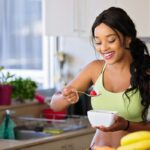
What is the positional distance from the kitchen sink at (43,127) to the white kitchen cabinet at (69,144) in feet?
0.37

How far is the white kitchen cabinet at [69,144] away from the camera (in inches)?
123

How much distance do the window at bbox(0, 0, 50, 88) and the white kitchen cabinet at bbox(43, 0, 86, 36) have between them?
0.54m

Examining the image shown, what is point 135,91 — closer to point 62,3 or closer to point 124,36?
point 124,36

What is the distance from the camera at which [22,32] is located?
4832 mm

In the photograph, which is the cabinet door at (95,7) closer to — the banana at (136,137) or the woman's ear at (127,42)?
A: the woman's ear at (127,42)

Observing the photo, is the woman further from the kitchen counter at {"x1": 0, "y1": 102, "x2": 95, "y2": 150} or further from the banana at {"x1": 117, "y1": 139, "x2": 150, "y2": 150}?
the kitchen counter at {"x1": 0, "y1": 102, "x2": 95, "y2": 150}

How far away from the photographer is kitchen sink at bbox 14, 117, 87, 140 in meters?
3.49

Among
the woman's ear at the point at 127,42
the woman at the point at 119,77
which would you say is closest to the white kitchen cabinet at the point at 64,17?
the woman at the point at 119,77

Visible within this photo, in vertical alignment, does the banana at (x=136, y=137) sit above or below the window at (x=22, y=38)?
below

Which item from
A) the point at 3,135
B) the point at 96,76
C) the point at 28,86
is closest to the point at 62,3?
the point at 28,86

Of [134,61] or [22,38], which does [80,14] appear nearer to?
[22,38]

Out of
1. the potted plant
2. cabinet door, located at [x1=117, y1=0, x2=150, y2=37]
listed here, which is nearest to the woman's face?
cabinet door, located at [x1=117, y1=0, x2=150, y2=37]

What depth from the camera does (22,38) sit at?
15.9 ft

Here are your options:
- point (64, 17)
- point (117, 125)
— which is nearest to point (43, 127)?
point (64, 17)
